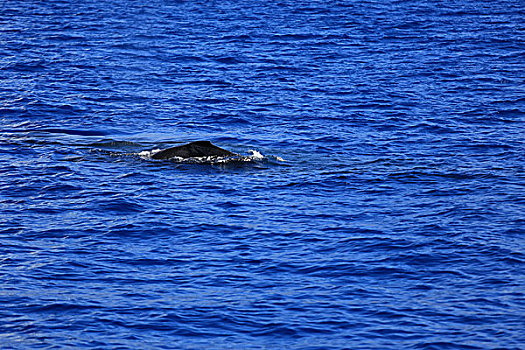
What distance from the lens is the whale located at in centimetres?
2459

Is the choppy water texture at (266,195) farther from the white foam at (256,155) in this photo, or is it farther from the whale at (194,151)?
the whale at (194,151)

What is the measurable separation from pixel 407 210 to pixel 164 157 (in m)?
7.95

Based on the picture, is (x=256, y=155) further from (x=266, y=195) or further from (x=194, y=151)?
(x=266, y=195)

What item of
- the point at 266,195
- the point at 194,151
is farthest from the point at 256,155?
the point at 266,195

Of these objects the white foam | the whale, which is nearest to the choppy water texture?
the white foam

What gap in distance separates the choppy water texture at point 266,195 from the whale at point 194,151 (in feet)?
1.78

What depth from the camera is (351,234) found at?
1897 cm

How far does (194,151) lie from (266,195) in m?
3.73

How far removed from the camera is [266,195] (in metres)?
21.8

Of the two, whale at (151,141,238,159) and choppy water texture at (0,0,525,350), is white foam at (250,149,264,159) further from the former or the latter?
whale at (151,141,238,159)

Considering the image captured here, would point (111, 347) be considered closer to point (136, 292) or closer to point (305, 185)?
point (136, 292)

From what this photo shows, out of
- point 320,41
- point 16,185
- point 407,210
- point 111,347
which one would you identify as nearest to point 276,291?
point 111,347

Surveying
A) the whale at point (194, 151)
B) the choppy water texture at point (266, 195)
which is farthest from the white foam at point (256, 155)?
the whale at point (194, 151)

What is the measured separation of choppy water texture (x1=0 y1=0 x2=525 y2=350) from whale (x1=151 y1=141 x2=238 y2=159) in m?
0.54
